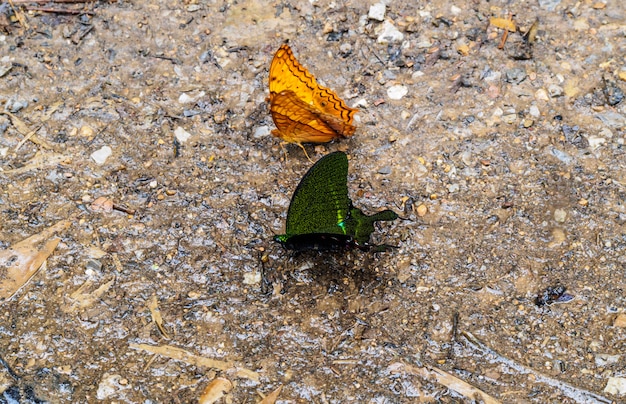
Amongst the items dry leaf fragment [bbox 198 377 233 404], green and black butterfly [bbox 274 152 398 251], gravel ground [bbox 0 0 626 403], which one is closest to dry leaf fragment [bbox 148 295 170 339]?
gravel ground [bbox 0 0 626 403]

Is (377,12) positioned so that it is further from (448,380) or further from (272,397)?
(272,397)

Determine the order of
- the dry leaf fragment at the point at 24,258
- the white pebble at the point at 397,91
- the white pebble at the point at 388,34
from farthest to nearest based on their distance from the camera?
1. the white pebble at the point at 388,34
2. the white pebble at the point at 397,91
3. the dry leaf fragment at the point at 24,258

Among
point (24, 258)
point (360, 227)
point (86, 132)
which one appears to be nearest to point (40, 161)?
point (86, 132)

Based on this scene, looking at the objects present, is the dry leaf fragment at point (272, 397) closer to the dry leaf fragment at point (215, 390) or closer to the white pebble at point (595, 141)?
the dry leaf fragment at point (215, 390)

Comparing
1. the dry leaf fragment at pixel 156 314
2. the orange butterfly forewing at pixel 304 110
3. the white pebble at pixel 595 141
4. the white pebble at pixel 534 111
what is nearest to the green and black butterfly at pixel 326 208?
the orange butterfly forewing at pixel 304 110

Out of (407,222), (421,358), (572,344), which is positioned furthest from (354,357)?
(572,344)
